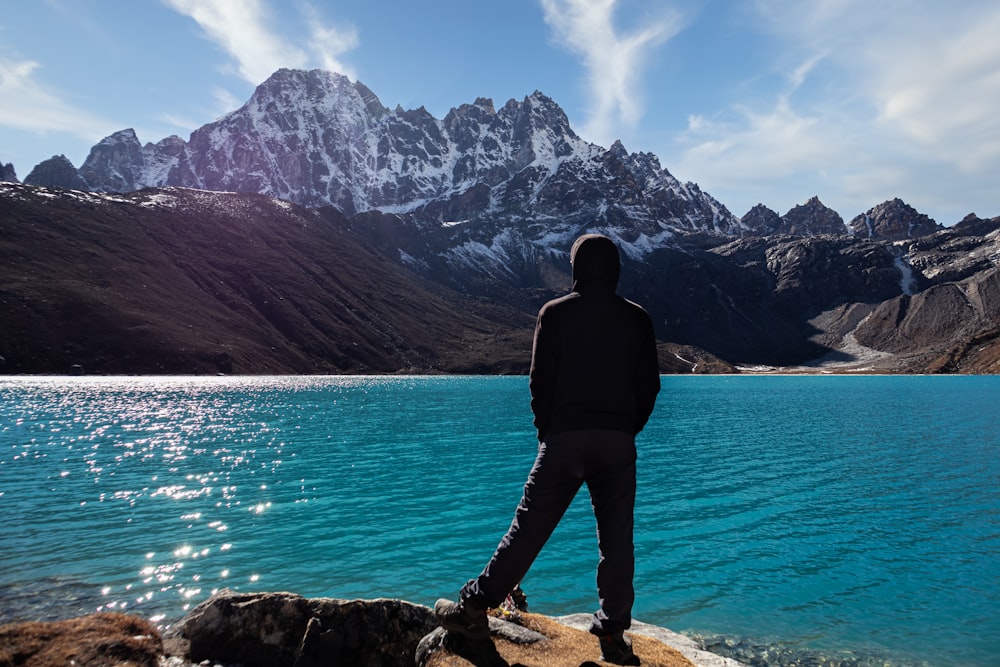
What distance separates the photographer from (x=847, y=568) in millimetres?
16016

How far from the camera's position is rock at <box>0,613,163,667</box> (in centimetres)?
696

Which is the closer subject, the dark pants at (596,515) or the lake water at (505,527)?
the dark pants at (596,515)

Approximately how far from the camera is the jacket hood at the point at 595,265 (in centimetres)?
667

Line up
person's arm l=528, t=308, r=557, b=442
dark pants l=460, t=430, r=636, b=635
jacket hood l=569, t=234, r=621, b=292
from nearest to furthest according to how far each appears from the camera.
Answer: dark pants l=460, t=430, r=636, b=635, person's arm l=528, t=308, r=557, b=442, jacket hood l=569, t=234, r=621, b=292

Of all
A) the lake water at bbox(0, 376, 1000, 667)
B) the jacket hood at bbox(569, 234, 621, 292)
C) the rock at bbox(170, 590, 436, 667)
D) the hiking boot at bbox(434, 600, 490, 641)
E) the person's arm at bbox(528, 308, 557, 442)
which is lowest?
the lake water at bbox(0, 376, 1000, 667)

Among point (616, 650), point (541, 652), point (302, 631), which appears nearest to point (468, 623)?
point (541, 652)

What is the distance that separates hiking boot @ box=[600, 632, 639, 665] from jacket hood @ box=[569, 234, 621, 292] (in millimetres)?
3955

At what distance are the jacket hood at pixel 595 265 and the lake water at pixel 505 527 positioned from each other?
988cm

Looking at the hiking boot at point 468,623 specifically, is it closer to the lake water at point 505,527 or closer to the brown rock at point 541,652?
the brown rock at point 541,652

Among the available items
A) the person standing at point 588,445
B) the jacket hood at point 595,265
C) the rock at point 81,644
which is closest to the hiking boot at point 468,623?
the person standing at point 588,445

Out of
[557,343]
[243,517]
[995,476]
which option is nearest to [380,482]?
[243,517]

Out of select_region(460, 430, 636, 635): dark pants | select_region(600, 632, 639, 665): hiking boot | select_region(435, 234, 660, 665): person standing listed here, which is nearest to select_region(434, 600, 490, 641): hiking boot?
select_region(435, 234, 660, 665): person standing

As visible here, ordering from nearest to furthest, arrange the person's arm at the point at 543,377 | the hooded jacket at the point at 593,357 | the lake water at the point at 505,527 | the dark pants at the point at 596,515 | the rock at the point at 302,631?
the dark pants at the point at 596,515 < the hooded jacket at the point at 593,357 < the person's arm at the point at 543,377 < the rock at the point at 302,631 < the lake water at the point at 505,527

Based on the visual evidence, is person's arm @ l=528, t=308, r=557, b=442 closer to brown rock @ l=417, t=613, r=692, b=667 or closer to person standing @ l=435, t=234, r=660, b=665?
person standing @ l=435, t=234, r=660, b=665
